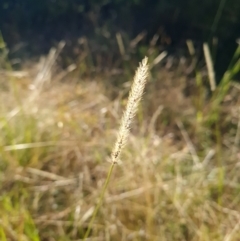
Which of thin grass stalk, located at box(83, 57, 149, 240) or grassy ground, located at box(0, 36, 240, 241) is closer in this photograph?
thin grass stalk, located at box(83, 57, 149, 240)

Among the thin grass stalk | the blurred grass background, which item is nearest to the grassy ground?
the blurred grass background

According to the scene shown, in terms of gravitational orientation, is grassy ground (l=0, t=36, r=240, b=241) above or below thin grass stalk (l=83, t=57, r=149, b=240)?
below

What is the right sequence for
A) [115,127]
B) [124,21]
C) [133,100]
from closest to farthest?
1. [133,100]
2. [115,127]
3. [124,21]

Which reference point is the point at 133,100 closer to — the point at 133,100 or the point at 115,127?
the point at 133,100

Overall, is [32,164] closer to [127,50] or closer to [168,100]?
[168,100]

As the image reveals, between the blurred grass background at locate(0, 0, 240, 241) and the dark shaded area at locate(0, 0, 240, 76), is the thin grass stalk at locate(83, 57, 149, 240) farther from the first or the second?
the dark shaded area at locate(0, 0, 240, 76)

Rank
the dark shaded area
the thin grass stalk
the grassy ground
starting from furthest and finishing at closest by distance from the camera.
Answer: the dark shaded area
the grassy ground
the thin grass stalk

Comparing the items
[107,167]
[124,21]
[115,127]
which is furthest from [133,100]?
[124,21]
